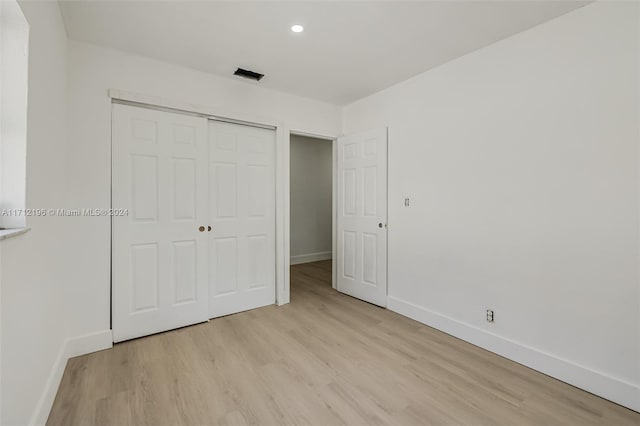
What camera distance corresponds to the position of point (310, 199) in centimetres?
645

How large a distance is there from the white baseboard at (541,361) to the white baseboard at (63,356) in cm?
297

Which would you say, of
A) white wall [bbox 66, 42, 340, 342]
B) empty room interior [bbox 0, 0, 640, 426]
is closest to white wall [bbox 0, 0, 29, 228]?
empty room interior [bbox 0, 0, 640, 426]

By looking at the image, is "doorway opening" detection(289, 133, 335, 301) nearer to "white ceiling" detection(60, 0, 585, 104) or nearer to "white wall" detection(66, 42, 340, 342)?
"white ceiling" detection(60, 0, 585, 104)

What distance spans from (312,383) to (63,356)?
190 cm

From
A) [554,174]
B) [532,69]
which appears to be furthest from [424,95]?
[554,174]

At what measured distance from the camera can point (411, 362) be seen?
2.34 meters

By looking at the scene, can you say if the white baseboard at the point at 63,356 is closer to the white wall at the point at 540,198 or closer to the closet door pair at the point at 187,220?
the closet door pair at the point at 187,220

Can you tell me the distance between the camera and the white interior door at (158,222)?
264cm

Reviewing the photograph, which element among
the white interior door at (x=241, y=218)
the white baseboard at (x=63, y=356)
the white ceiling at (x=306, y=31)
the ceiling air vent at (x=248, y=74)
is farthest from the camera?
the white interior door at (x=241, y=218)

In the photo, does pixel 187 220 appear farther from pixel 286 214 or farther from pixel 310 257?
pixel 310 257

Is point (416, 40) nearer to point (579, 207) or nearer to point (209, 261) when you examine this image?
point (579, 207)

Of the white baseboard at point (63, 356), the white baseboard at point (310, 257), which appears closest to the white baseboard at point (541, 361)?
the white baseboard at point (63, 356)

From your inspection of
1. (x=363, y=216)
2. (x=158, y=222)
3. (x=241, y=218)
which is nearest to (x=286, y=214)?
(x=241, y=218)

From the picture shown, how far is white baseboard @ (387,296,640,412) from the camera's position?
6.15 ft
